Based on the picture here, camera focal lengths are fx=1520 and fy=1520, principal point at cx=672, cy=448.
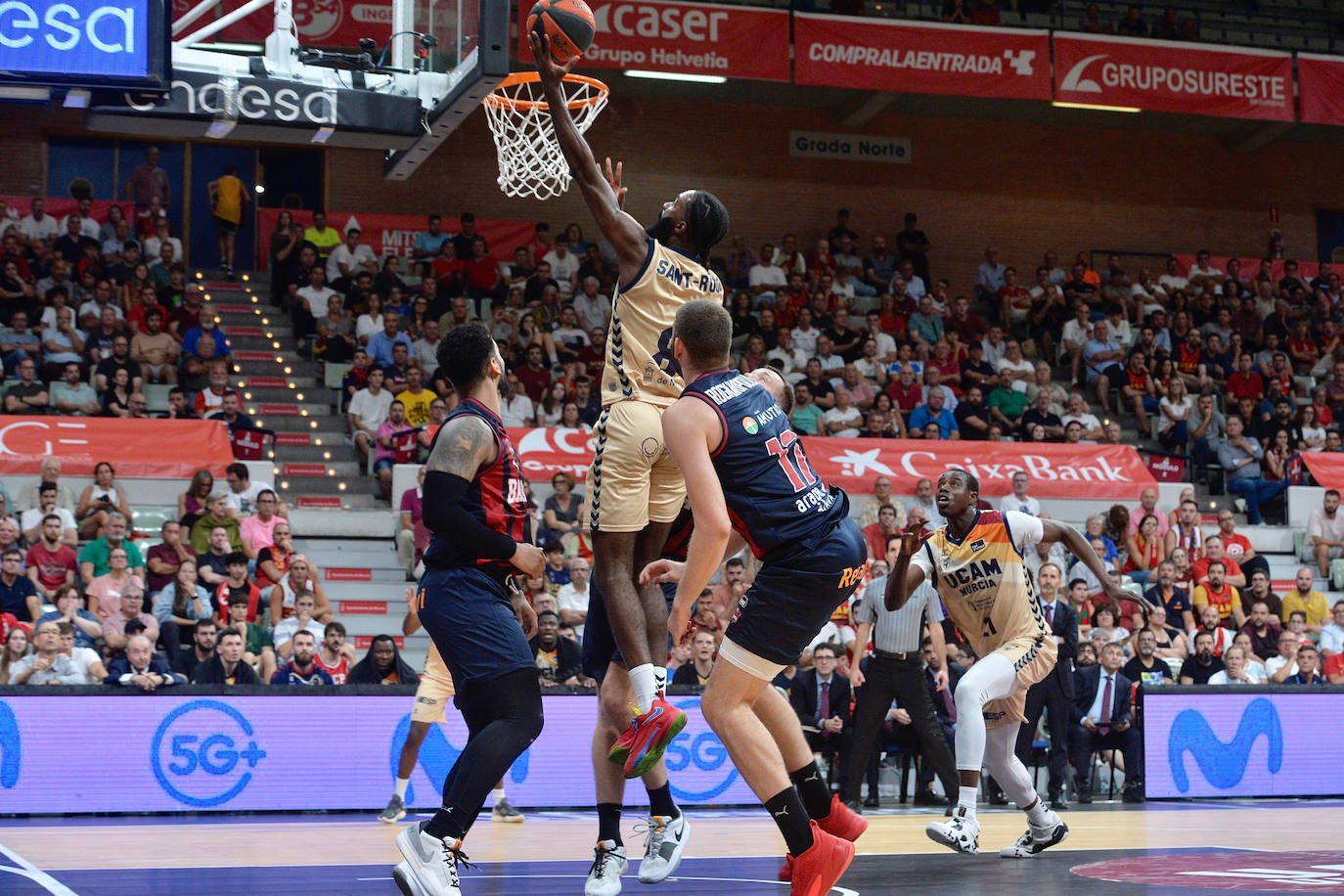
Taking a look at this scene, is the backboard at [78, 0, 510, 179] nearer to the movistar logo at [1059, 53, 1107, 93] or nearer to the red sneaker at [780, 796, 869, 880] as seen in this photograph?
the red sneaker at [780, 796, 869, 880]

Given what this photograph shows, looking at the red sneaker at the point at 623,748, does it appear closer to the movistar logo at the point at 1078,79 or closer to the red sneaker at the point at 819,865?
the red sneaker at the point at 819,865

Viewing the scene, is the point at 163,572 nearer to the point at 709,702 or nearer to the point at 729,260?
the point at 709,702

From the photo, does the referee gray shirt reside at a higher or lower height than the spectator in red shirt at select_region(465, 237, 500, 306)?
lower

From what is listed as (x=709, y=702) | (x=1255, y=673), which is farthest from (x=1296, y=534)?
(x=709, y=702)

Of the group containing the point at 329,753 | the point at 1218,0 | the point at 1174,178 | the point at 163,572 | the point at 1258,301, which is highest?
the point at 1218,0

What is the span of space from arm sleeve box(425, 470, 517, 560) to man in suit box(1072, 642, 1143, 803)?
30.5 feet

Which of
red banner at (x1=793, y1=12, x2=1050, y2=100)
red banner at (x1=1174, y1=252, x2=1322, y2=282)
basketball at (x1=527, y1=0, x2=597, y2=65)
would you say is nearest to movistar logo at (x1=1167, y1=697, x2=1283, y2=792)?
basketball at (x1=527, y1=0, x2=597, y2=65)

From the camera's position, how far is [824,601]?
5.98 meters

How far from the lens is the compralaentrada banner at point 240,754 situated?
11.3 m

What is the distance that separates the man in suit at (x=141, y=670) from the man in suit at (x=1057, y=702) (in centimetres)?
722

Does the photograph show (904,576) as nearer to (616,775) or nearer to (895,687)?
(616,775)

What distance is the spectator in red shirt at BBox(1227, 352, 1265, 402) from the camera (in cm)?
2242

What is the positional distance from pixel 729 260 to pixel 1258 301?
8.86 metres

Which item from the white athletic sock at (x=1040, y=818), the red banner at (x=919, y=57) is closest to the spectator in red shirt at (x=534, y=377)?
the red banner at (x=919, y=57)
